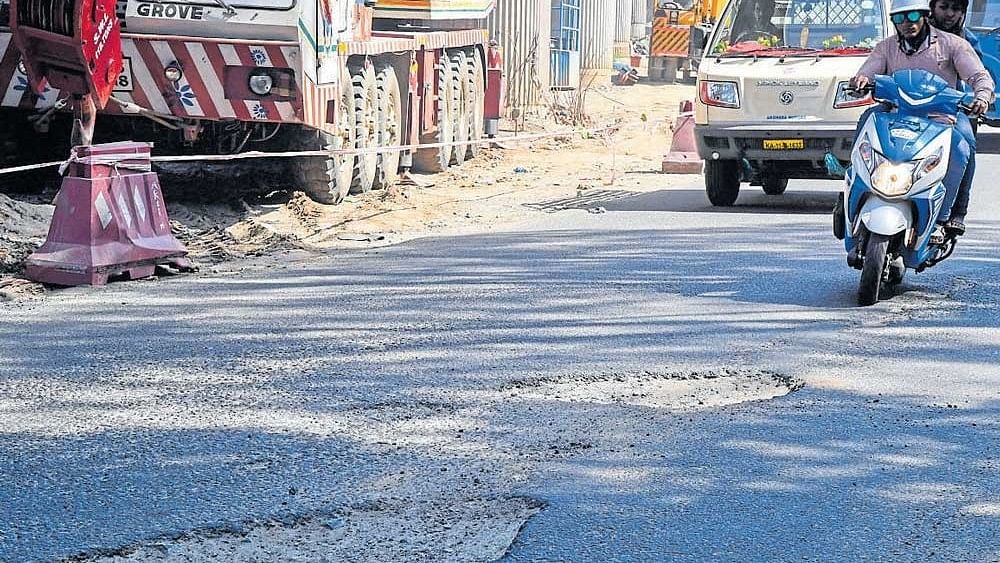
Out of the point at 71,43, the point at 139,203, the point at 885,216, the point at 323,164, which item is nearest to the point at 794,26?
the point at 323,164

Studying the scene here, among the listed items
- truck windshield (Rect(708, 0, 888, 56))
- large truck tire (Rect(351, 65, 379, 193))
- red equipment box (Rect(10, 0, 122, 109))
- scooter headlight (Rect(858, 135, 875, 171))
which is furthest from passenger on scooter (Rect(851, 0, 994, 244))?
large truck tire (Rect(351, 65, 379, 193))

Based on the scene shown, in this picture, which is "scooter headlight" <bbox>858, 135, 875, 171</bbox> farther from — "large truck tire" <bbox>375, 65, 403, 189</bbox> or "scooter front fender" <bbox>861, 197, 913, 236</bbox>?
"large truck tire" <bbox>375, 65, 403, 189</bbox>

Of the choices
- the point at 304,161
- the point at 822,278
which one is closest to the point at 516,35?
the point at 304,161

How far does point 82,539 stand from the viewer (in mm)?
3928

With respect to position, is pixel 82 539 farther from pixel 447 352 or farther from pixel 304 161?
pixel 304 161

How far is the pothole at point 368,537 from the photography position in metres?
3.81

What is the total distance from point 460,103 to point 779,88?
19.2ft

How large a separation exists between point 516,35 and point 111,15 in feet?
51.2

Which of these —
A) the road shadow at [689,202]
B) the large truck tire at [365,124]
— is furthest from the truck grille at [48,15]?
the road shadow at [689,202]

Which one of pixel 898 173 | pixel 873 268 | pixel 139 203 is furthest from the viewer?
pixel 139 203

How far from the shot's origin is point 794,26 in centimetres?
1291

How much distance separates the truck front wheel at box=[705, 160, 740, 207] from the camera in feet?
41.3

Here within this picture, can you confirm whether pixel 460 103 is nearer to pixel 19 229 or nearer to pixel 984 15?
pixel 984 15

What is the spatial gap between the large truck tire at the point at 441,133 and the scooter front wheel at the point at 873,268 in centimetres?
909
